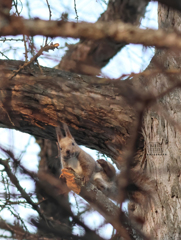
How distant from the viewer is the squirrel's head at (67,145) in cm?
422

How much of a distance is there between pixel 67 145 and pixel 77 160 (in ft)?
1.52

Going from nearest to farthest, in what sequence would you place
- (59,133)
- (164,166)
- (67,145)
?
(164,166) < (59,133) < (67,145)

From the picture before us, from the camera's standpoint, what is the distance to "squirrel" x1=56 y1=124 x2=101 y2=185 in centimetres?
449

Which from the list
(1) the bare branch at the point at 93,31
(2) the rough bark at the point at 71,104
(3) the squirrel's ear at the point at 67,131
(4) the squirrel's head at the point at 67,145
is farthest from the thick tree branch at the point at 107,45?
(1) the bare branch at the point at 93,31

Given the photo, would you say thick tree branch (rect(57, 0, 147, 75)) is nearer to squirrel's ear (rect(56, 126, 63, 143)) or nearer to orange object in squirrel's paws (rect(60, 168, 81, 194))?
squirrel's ear (rect(56, 126, 63, 143))

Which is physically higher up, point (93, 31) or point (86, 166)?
point (86, 166)

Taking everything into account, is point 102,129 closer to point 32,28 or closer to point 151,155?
point 151,155

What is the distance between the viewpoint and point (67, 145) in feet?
14.6

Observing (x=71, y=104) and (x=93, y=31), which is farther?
(x=71, y=104)

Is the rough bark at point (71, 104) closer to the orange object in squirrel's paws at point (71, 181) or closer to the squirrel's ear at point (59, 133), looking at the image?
the squirrel's ear at point (59, 133)

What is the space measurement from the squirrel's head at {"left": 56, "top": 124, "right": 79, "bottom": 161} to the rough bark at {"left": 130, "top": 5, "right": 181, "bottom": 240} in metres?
1.41

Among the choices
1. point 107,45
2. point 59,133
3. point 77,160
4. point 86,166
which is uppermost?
point 107,45

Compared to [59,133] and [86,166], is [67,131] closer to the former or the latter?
[59,133]

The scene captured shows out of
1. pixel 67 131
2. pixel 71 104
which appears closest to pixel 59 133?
pixel 67 131
